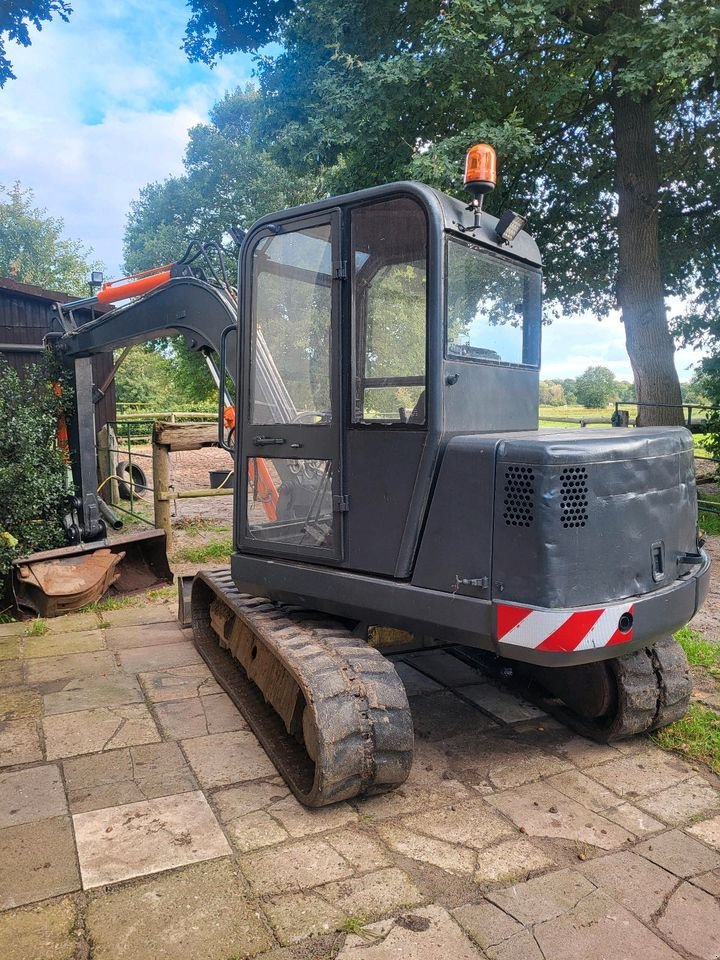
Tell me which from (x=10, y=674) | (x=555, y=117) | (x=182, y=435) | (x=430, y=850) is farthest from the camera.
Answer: (x=555, y=117)

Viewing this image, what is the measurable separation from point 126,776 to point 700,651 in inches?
142

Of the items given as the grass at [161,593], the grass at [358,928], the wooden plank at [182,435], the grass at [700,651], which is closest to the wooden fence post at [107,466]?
the wooden plank at [182,435]

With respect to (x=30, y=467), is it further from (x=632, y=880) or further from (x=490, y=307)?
(x=632, y=880)

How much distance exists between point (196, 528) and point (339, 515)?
20.5ft

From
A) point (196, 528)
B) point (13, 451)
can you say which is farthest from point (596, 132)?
point (13, 451)

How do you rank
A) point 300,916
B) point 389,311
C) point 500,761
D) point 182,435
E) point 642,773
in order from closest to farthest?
point 300,916 → point 389,311 → point 642,773 → point 500,761 → point 182,435

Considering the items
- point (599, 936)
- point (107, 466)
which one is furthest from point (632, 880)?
point (107, 466)

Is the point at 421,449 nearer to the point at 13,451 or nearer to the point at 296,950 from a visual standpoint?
the point at 296,950

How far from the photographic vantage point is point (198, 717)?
3.95m

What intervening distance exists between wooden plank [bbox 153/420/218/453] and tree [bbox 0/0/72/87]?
18.2 ft

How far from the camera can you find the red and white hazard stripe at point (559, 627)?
278 cm

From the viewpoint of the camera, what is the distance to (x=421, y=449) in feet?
10.1

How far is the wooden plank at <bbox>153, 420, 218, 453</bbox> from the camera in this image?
23.5 feet

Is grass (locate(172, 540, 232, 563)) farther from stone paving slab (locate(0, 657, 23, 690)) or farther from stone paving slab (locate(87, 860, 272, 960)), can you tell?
stone paving slab (locate(87, 860, 272, 960))
